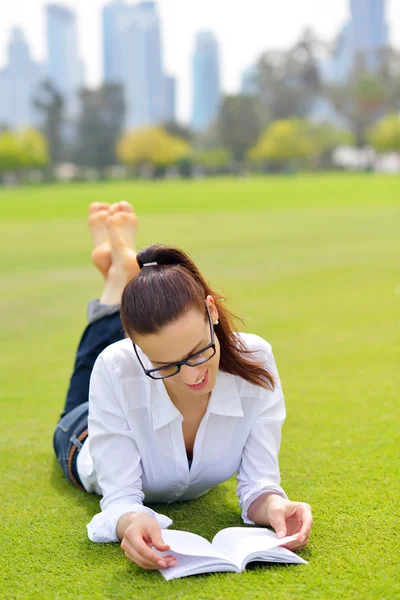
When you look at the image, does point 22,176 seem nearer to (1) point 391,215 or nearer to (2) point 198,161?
(2) point 198,161

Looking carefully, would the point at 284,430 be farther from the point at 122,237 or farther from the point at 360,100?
the point at 360,100

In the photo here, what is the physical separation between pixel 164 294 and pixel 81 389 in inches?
52.5

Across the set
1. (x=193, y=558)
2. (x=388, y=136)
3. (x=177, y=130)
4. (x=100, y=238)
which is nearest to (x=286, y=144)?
(x=388, y=136)

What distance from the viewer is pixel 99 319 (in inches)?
139

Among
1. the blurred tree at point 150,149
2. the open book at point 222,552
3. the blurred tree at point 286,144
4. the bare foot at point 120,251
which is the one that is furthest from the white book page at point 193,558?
the blurred tree at point 150,149

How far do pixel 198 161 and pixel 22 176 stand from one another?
55.4 feet

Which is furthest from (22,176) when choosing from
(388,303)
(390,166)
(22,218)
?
(388,303)

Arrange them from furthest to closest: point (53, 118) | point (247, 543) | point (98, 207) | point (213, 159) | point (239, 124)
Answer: point (53, 118), point (239, 124), point (213, 159), point (98, 207), point (247, 543)

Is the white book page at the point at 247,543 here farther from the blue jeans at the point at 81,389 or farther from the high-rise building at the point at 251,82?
the high-rise building at the point at 251,82

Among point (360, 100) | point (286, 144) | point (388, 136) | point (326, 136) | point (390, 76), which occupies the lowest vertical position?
point (286, 144)

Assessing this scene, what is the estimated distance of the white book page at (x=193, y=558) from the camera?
2.18 metres

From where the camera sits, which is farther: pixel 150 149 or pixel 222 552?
pixel 150 149

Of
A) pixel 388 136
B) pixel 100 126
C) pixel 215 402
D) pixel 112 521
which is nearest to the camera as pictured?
pixel 112 521

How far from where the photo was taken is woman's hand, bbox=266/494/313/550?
229 cm
